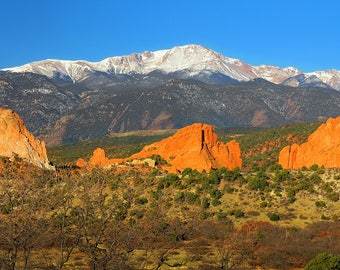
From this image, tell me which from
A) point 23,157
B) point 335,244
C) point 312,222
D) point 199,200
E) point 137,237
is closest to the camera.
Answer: point 137,237

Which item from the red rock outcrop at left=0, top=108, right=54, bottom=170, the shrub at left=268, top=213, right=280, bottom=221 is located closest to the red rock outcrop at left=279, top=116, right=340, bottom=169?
the shrub at left=268, top=213, right=280, bottom=221

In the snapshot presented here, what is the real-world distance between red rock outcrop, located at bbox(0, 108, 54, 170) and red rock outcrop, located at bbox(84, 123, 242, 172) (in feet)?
35.4

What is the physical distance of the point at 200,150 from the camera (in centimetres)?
9431

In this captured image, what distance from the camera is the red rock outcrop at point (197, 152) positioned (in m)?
93.6

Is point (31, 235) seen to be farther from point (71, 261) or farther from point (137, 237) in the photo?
point (71, 261)

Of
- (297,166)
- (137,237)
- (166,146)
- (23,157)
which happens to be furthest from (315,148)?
(137,237)

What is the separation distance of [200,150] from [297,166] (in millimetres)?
18924

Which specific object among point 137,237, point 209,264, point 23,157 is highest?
point 23,157

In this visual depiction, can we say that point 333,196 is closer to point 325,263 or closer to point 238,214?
point 238,214

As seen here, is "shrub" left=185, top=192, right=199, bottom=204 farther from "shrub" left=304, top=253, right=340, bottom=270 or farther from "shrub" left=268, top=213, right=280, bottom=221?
"shrub" left=304, top=253, right=340, bottom=270

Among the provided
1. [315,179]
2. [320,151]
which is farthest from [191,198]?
[320,151]

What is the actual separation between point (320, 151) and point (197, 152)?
2261cm

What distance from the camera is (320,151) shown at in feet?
299

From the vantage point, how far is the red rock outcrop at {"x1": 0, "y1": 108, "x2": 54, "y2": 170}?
301ft
